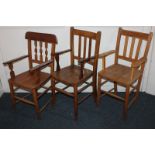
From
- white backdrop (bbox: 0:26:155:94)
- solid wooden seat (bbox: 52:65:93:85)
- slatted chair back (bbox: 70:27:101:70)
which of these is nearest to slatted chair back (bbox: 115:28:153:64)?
white backdrop (bbox: 0:26:155:94)

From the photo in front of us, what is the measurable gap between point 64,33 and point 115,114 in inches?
49.5

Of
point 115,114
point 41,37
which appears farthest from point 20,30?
point 115,114

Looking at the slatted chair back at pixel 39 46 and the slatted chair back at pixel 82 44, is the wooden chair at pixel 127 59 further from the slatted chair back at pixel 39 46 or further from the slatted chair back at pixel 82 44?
the slatted chair back at pixel 39 46

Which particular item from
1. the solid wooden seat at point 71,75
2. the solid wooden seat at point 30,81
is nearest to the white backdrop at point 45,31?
the solid wooden seat at point 71,75

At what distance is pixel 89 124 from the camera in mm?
2400

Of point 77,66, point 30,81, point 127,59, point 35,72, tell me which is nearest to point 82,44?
point 77,66

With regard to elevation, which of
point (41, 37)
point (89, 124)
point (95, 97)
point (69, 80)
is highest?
point (41, 37)

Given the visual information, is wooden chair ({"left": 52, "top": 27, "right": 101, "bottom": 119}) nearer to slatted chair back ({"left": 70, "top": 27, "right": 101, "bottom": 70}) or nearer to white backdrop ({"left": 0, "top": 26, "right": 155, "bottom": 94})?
slatted chair back ({"left": 70, "top": 27, "right": 101, "bottom": 70})

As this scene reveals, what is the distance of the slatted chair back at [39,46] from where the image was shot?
7.74 feet

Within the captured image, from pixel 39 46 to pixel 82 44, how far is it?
0.57m

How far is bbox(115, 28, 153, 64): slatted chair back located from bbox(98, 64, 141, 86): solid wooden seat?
0.15 m

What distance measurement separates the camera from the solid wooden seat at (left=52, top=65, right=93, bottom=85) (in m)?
2.27
